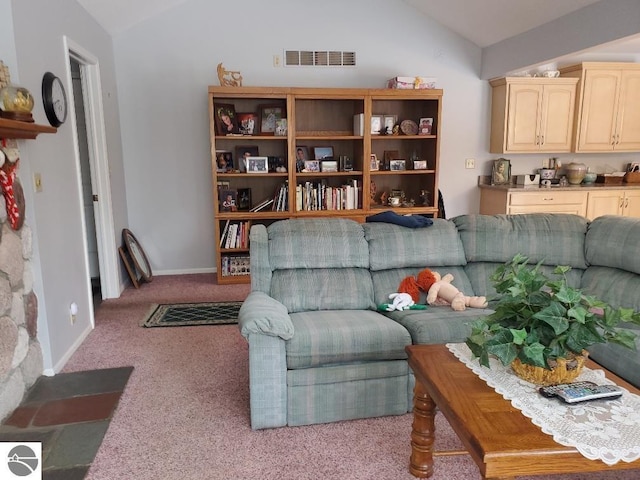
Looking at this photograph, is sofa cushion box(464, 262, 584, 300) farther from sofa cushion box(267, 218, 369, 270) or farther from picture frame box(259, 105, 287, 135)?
picture frame box(259, 105, 287, 135)

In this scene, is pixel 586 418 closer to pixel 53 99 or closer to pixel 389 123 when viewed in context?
pixel 53 99

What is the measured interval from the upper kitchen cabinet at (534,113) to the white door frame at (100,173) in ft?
12.9

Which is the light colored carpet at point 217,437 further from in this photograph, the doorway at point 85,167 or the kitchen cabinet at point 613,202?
the kitchen cabinet at point 613,202

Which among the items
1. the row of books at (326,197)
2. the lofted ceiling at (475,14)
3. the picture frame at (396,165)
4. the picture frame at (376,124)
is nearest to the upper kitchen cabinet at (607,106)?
the lofted ceiling at (475,14)

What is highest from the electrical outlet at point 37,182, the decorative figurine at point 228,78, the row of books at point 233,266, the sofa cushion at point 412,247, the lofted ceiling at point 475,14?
the lofted ceiling at point 475,14

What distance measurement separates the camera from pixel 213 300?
4113 mm

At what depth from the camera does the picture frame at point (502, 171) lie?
5047mm

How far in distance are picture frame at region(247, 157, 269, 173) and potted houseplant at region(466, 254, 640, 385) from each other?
3269mm

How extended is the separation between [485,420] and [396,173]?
11.8ft

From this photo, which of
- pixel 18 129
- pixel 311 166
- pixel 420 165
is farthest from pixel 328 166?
pixel 18 129

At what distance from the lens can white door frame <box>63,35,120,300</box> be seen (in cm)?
385

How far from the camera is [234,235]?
4574 millimetres

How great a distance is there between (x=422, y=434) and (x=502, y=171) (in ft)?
12.9

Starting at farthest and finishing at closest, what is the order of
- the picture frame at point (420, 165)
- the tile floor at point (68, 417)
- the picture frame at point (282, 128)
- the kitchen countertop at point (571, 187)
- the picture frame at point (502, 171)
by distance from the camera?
the picture frame at point (502, 171) < the picture frame at point (420, 165) < the kitchen countertop at point (571, 187) < the picture frame at point (282, 128) < the tile floor at point (68, 417)
